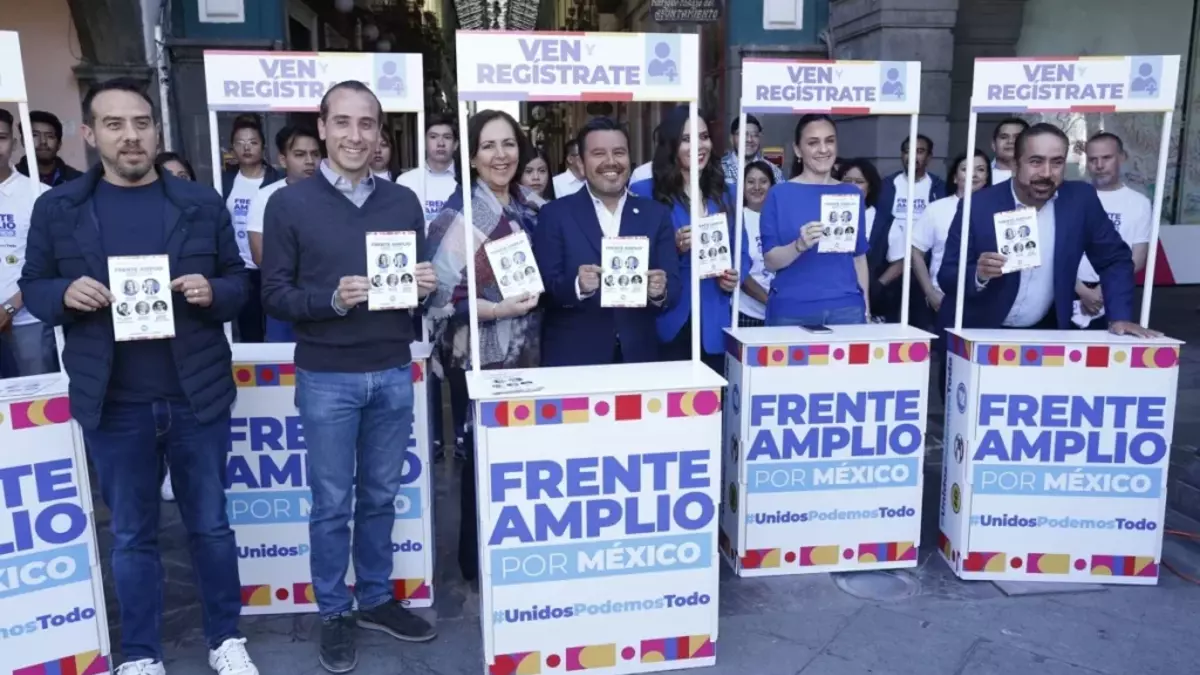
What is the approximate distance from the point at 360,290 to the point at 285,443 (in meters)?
1.00

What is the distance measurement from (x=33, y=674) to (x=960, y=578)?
3649mm

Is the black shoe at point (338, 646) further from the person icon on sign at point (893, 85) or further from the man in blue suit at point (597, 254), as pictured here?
the person icon on sign at point (893, 85)

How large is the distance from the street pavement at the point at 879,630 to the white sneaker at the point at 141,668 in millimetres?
198

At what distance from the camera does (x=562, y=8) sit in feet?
73.2

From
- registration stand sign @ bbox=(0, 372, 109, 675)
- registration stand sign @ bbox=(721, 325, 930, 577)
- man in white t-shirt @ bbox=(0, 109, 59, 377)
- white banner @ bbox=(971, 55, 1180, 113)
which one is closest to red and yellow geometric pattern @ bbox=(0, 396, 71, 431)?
registration stand sign @ bbox=(0, 372, 109, 675)

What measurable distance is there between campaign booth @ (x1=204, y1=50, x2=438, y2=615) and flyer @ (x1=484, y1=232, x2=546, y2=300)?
0.63 meters

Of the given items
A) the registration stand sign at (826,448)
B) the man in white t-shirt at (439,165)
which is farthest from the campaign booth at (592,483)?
the man in white t-shirt at (439,165)

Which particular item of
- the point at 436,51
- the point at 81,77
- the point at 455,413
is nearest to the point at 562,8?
the point at 436,51

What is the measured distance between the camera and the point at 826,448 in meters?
3.93

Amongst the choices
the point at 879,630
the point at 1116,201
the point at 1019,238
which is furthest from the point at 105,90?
the point at 1116,201

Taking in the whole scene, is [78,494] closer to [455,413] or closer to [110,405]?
[110,405]

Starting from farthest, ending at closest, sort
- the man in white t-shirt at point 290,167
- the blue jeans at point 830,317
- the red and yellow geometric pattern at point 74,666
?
the man in white t-shirt at point 290,167, the blue jeans at point 830,317, the red and yellow geometric pattern at point 74,666

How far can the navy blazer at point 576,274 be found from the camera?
3502 millimetres

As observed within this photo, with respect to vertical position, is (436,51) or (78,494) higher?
(436,51)
